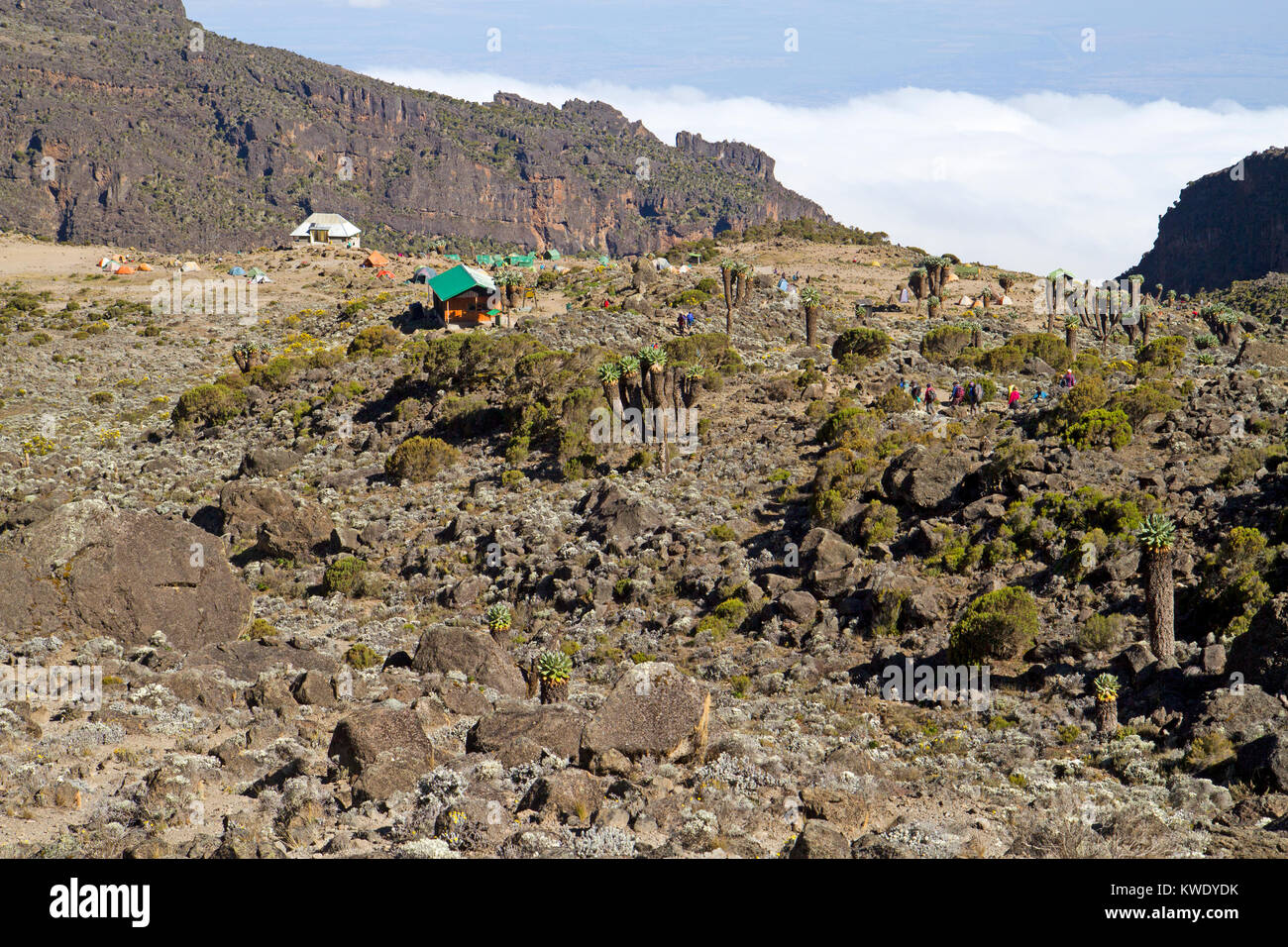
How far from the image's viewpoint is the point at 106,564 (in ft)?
76.4

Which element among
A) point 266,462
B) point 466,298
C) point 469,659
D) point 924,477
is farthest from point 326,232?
point 469,659

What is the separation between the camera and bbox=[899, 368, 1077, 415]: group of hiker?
142 ft

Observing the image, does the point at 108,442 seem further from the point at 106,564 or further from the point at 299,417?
the point at 106,564

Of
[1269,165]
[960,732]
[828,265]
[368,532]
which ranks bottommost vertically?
[960,732]

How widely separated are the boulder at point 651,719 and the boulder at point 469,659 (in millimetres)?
6418


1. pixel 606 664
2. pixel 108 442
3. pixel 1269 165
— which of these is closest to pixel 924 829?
pixel 606 664

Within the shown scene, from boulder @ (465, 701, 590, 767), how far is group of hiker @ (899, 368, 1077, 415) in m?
29.3

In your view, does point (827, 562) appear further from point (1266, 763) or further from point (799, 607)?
point (1266, 763)

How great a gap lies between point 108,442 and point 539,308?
1210 inches

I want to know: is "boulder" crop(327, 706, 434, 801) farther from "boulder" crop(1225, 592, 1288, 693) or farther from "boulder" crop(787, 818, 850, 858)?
"boulder" crop(1225, 592, 1288, 693)

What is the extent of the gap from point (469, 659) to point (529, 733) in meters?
6.56

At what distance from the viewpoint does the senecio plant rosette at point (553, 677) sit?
74.1 ft

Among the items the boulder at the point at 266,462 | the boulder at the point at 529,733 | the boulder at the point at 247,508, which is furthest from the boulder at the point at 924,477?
the boulder at the point at 266,462
